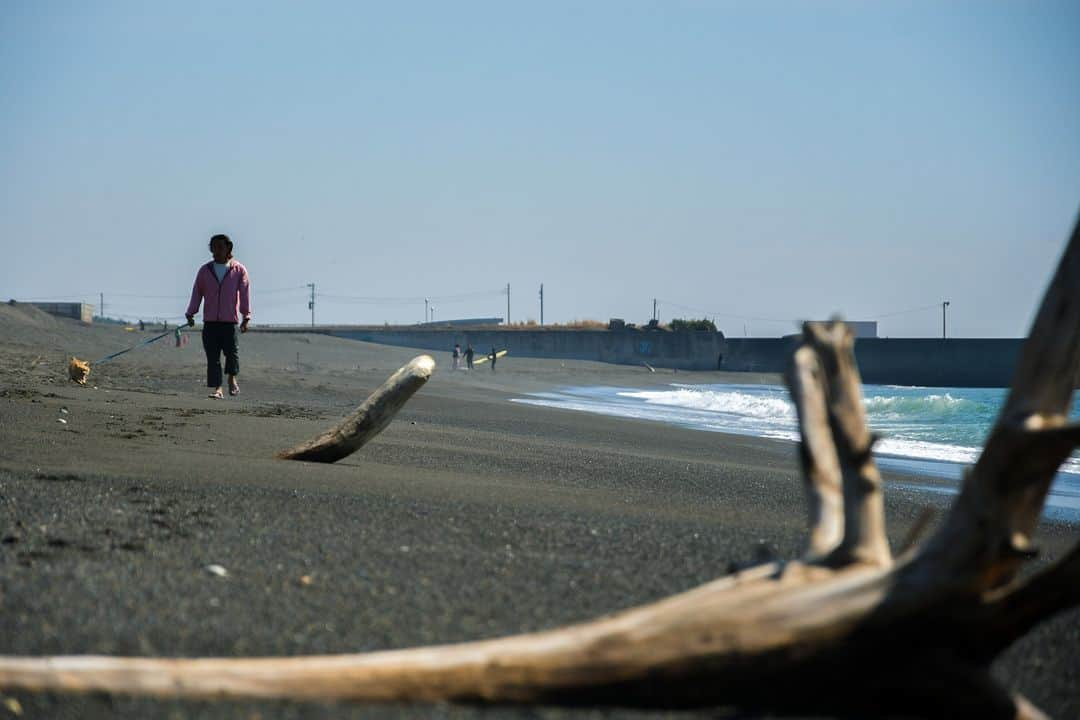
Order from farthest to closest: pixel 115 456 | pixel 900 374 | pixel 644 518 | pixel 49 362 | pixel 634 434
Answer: pixel 900 374 → pixel 49 362 → pixel 634 434 → pixel 115 456 → pixel 644 518

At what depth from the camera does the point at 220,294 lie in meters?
10.5

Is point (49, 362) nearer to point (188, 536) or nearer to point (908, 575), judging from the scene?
point (188, 536)

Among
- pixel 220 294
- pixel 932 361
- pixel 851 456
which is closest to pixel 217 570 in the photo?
pixel 851 456

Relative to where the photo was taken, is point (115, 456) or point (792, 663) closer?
point (792, 663)

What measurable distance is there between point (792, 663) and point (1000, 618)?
0.46 metres

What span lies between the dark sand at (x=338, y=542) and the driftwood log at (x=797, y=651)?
0.19ft

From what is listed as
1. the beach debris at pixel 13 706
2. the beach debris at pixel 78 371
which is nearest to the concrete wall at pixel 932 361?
the beach debris at pixel 78 371

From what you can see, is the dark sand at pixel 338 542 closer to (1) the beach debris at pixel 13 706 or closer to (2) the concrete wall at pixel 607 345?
(1) the beach debris at pixel 13 706

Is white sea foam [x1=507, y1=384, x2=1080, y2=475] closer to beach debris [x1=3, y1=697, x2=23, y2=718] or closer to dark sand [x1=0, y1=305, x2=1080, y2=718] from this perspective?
dark sand [x1=0, y1=305, x2=1080, y2=718]

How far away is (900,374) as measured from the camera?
2491 inches

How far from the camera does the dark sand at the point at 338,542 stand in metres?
2.71

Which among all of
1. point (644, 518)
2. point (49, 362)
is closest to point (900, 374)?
point (49, 362)

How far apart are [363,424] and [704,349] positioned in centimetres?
6061

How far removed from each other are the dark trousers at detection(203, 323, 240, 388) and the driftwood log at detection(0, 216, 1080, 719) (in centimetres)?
861
